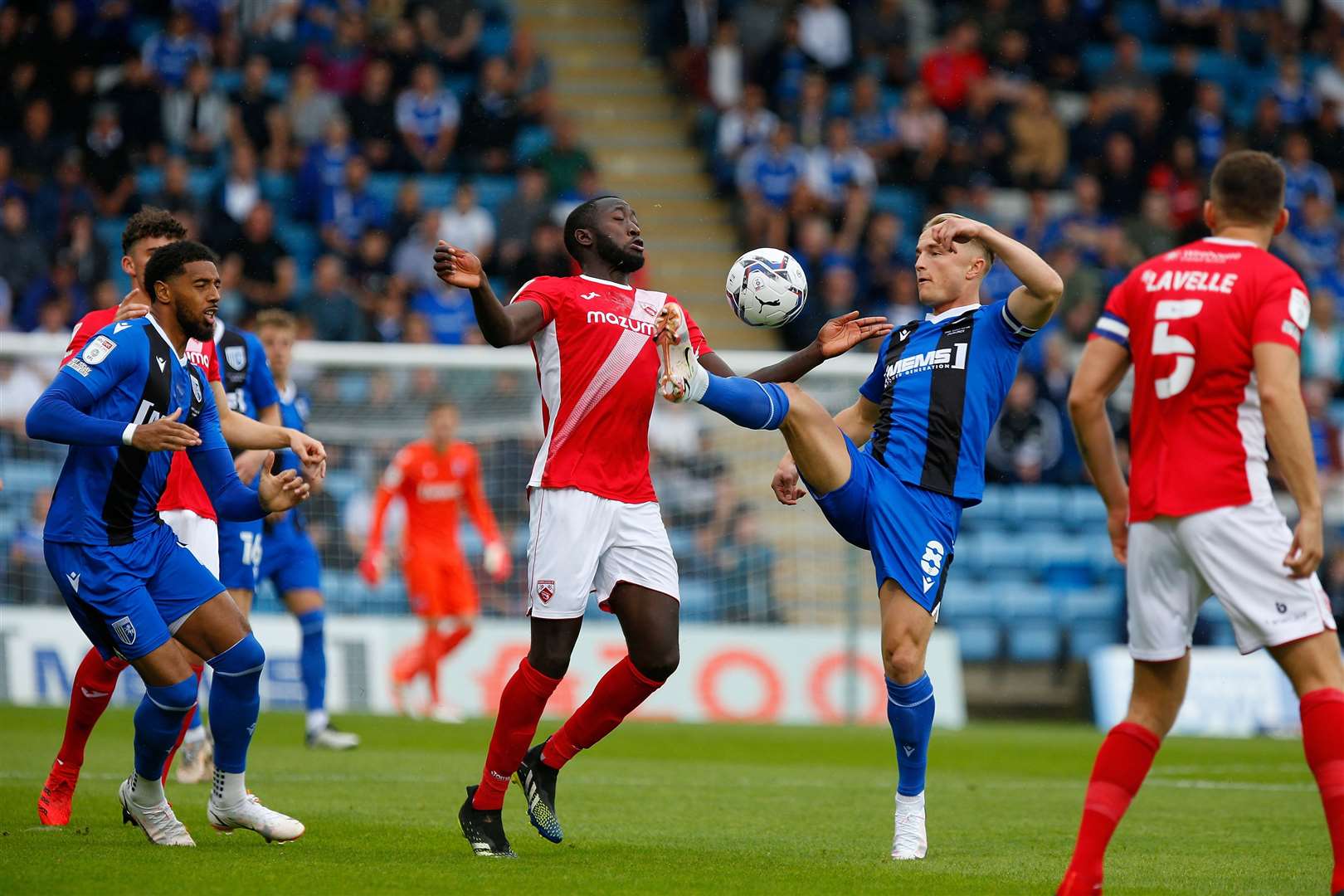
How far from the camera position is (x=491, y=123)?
1966 cm

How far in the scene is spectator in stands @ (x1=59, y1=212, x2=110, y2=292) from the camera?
54.2 ft

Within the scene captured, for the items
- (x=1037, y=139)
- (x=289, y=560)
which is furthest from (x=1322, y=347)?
(x=289, y=560)

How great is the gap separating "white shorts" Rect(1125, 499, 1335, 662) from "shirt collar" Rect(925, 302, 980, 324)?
1.98 metres

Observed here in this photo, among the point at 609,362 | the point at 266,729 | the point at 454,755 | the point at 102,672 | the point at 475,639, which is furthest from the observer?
the point at 475,639

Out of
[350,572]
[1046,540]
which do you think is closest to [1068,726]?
[1046,540]

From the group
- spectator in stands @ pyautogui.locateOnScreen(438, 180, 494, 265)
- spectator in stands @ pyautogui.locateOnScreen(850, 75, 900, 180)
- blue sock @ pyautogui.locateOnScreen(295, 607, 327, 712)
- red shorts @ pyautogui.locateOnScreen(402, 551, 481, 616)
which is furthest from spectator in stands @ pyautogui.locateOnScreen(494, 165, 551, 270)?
blue sock @ pyautogui.locateOnScreen(295, 607, 327, 712)

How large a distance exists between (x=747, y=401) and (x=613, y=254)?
0.88 m

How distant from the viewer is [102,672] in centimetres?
766

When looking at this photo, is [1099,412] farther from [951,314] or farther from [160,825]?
[160,825]

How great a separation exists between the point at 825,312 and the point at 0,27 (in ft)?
31.2

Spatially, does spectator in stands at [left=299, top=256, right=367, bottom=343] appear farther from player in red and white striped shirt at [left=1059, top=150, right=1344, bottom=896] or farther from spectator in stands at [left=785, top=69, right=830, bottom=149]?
player in red and white striped shirt at [left=1059, top=150, right=1344, bottom=896]

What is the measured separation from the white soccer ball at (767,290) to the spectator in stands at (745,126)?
1321cm

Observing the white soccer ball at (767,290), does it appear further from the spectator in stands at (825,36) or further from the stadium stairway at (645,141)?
the spectator in stands at (825,36)

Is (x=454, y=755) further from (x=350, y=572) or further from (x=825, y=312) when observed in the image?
(x=825, y=312)
